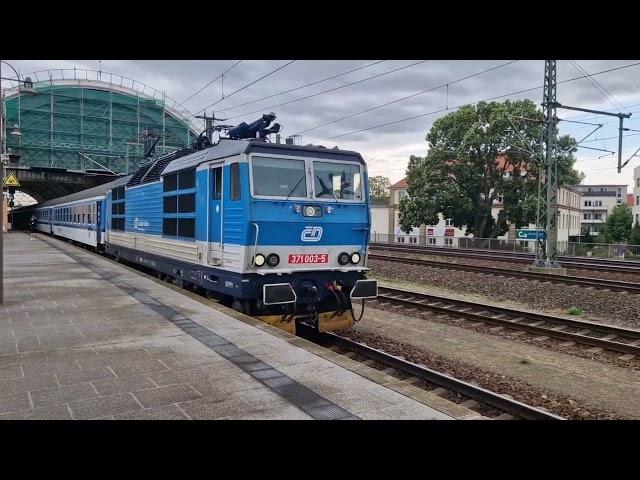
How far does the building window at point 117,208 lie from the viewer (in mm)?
17016

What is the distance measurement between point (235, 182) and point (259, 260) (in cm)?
138

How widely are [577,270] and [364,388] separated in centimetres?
1931

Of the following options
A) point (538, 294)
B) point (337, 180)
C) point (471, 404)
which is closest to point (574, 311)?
point (538, 294)

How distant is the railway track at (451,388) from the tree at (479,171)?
32.5 meters

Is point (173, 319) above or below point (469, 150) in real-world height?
below

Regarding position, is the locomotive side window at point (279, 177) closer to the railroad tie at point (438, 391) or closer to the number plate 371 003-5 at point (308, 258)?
the number plate 371 003-5 at point (308, 258)

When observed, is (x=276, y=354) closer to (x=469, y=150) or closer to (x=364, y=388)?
(x=364, y=388)

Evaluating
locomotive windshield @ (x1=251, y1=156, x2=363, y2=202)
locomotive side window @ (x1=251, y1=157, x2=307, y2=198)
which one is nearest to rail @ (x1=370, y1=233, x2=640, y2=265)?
locomotive windshield @ (x1=251, y1=156, x2=363, y2=202)

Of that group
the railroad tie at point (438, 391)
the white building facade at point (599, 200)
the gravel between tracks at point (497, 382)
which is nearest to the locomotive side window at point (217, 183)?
the gravel between tracks at point (497, 382)

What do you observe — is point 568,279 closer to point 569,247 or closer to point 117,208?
point 117,208

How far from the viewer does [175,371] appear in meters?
5.49

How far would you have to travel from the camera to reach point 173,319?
8258 millimetres

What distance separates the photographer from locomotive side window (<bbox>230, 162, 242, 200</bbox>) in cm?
827
